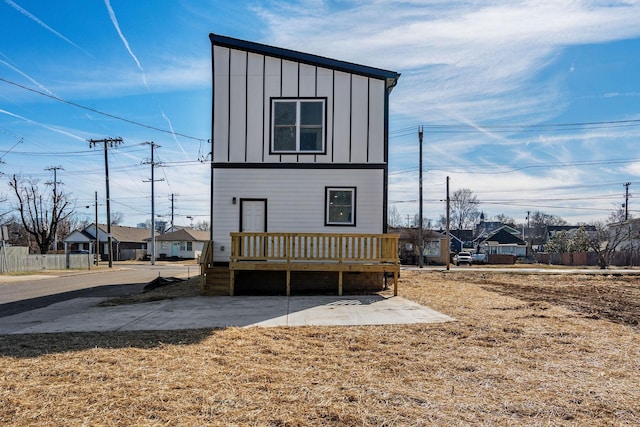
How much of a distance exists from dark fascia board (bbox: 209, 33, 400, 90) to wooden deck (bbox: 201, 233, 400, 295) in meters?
4.75

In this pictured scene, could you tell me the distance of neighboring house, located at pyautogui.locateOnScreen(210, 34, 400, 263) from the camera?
12664mm

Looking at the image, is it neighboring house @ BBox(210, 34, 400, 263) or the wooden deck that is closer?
the wooden deck

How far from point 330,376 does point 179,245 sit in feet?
178

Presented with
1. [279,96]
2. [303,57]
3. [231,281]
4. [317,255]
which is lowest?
[231,281]

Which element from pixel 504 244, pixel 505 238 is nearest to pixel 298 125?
pixel 504 244

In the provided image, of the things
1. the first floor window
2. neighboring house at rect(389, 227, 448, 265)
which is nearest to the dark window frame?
the first floor window

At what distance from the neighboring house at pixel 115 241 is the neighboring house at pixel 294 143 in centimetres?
4655

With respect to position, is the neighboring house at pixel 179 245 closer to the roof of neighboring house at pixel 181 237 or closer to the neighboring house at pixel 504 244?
the roof of neighboring house at pixel 181 237

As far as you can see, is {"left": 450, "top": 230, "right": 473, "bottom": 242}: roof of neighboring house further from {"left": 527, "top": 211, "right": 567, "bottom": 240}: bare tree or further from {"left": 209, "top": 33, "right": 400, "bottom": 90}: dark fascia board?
{"left": 209, "top": 33, "right": 400, "bottom": 90}: dark fascia board

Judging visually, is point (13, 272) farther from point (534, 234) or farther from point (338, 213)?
point (534, 234)

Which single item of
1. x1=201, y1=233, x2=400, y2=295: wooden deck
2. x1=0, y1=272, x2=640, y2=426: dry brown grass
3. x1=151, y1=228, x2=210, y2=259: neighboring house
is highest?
x1=201, y1=233, x2=400, y2=295: wooden deck

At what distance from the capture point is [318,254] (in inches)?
452

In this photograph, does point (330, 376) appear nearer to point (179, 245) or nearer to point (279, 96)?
point (279, 96)

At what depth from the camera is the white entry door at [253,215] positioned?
1269cm
